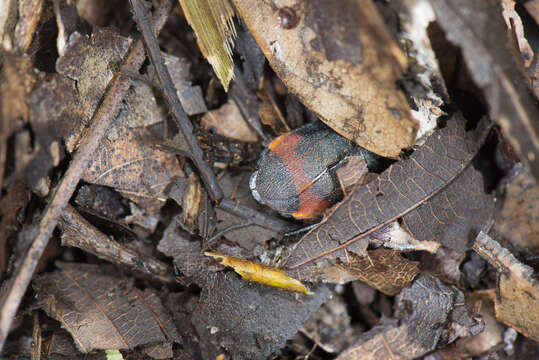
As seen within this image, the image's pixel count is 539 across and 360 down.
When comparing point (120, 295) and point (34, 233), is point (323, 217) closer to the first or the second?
point (120, 295)

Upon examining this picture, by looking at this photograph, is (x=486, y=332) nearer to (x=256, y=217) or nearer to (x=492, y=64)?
(x=256, y=217)

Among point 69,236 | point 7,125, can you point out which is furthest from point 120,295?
point 7,125

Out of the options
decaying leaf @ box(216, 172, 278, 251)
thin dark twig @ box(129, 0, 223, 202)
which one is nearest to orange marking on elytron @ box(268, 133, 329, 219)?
decaying leaf @ box(216, 172, 278, 251)

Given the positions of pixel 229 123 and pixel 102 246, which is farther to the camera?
pixel 229 123

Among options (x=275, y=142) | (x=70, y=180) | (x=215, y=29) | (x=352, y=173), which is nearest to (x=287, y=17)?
(x=215, y=29)

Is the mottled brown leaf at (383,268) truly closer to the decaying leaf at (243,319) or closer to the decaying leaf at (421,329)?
the decaying leaf at (421,329)

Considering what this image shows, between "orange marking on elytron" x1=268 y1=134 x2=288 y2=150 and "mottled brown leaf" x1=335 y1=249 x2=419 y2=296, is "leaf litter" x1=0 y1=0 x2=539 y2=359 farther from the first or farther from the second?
"orange marking on elytron" x1=268 y1=134 x2=288 y2=150

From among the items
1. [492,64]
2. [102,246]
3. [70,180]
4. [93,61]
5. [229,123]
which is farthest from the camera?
[229,123]
